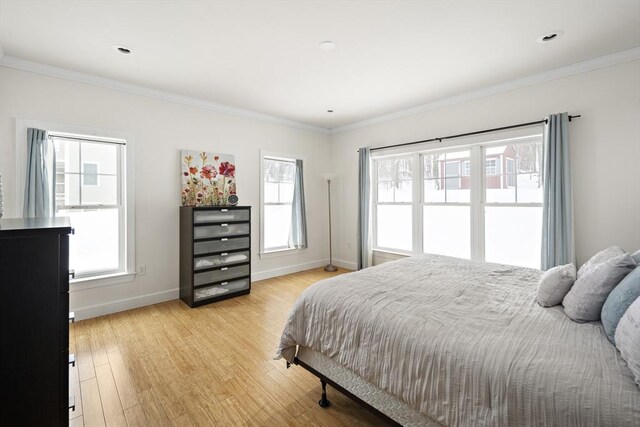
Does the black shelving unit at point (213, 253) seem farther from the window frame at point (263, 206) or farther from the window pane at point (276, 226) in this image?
the window pane at point (276, 226)

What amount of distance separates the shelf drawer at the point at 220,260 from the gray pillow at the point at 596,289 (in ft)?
11.5

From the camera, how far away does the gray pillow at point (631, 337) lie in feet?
3.18

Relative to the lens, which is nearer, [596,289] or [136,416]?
[596,289]

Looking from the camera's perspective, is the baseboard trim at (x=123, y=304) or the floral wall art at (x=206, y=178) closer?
the baseboard trim at (x=123, y=304)

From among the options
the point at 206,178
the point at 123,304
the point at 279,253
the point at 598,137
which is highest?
the point at 598,137

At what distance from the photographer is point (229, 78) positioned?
336 centimetres

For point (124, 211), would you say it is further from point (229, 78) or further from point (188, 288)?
point (229, 78)

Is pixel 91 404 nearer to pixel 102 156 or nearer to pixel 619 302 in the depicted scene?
pixel 102 156

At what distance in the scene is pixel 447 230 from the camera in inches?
169

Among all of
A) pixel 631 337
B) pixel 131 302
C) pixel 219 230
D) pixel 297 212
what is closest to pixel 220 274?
pixel 219 230

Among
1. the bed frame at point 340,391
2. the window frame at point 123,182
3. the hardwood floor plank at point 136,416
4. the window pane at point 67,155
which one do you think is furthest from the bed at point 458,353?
the window pane at point 67,155

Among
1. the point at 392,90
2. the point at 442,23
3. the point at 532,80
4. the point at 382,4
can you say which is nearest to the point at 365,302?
the point at 382,4

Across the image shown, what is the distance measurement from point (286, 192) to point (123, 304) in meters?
2.86

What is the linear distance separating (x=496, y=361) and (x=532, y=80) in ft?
11.7
